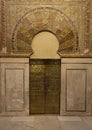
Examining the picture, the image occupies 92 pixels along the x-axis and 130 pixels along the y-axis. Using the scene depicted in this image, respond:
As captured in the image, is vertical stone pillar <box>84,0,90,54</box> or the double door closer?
vertical stone pillar <box>84,0,90,54</box>

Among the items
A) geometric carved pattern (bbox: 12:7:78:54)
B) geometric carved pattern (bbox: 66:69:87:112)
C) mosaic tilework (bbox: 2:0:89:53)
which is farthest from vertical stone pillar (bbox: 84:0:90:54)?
geometric carved pattern (bbox: 66:69:87:112)

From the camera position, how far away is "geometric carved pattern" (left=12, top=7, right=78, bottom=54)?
805 centimetres

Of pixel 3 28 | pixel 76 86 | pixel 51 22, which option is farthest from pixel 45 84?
pixel 3 28

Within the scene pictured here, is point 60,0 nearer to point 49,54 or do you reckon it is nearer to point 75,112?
point 49,54

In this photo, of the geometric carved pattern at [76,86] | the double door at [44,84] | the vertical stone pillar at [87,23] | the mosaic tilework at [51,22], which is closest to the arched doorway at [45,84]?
the double door at [44,84]

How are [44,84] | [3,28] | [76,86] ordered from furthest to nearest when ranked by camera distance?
1. [44,84]
2. [76,86]
3. [3,28]

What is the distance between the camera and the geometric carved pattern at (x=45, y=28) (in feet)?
26.4

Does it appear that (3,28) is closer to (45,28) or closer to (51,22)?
(45,28)

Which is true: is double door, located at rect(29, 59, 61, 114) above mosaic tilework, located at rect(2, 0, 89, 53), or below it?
below

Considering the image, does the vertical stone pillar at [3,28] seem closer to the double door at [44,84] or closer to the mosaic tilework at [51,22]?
the mosaic tilework at [51,22]

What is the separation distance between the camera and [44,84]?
27.2ft

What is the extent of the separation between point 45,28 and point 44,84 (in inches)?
75.6

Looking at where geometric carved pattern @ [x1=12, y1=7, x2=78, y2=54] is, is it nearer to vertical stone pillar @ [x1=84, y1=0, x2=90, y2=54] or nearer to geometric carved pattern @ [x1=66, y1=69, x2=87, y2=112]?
vertical stone pillar @ [x1=84, y1=0, x2=90, y2=54]

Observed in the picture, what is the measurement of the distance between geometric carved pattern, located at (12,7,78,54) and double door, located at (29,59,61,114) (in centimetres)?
55
